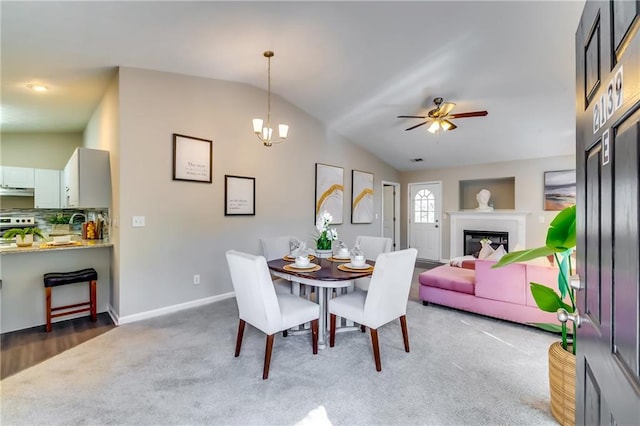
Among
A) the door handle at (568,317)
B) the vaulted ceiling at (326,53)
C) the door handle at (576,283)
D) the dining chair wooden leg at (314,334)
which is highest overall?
the vaulted ceiling at (326,53)

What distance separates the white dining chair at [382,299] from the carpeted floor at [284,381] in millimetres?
302

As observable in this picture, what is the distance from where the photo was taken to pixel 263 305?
2.08 meters

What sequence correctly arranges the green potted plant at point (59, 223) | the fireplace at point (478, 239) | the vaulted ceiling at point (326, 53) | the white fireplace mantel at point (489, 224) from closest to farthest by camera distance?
the vaulted ceiling at point (326, 53)
the green potted plant at point (59, 223)
the white fireplace mantel at point (489, 224)
the fireplace at point (478, 239)

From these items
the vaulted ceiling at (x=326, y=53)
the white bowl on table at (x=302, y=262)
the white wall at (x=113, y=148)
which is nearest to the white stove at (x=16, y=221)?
the vaulted ceiling at (x=326, y=53)

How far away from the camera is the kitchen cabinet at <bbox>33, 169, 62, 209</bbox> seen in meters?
4.89

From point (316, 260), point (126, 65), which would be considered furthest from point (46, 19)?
point (316, 260)

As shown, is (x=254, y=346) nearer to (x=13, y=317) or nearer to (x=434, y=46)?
(x=13, y=317)

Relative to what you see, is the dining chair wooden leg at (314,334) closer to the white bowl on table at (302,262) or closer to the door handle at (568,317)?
the white bowl on table at (302,262)

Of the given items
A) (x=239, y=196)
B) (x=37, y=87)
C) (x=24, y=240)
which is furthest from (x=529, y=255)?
(x=37, y=87)

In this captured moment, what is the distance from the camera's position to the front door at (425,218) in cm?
714

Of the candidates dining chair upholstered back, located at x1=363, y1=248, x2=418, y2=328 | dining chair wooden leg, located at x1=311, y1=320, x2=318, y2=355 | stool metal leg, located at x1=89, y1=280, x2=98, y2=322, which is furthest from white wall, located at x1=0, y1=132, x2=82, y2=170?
dining chair upholstered back, located at x1=363, y1=248, x2=418, y2=328

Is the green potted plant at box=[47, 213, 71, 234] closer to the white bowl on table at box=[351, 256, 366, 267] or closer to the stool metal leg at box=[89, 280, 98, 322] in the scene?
the stool metal leg at box=[89, 280, 98, 322]

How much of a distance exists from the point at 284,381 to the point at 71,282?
262cm

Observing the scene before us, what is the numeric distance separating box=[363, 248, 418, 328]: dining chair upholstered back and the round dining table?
0.24 m
